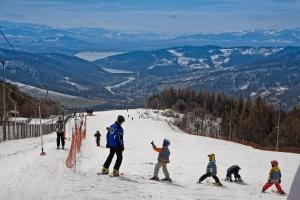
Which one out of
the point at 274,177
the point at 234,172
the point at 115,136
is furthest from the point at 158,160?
the point at 234,172

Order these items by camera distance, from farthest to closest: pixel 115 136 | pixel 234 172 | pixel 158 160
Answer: pixel 234 172 → pixel 158 160 → pixel 115 136

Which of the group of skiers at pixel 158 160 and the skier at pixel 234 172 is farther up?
the group of skiers at pixel 158 160

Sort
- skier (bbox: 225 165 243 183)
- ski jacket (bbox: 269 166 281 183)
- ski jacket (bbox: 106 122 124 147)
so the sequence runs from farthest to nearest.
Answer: skier (bbox: 225 165 243 183) < ski jacket (bbox: 269 166 281 183) < ski jacket (bbox: 106 122 124 147)

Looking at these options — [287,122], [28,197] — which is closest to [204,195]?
[28,197]

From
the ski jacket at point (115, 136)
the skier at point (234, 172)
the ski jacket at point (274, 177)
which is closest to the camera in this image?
the ski jacket at point (115, 136)

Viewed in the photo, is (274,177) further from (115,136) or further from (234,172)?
(115,136)

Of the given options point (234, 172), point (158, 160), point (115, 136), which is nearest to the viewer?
point (115, 136)

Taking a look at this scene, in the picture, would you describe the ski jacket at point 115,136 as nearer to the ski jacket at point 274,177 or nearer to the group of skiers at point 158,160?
the group of skiers at point 158,160

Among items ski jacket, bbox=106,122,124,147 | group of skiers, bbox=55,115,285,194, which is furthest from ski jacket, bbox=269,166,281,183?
ski jacket, bbox=106,122,124,147

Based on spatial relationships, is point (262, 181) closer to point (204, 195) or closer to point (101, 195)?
point (204, 195)

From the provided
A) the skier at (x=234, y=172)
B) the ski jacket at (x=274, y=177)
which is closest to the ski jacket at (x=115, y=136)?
the ski jacket at (x=274, y=177)

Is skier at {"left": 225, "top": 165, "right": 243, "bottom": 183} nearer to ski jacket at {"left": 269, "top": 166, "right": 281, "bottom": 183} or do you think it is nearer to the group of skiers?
the group of skiers

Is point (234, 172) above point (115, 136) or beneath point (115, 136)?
beneath

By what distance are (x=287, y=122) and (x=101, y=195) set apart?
13319 centimetres
